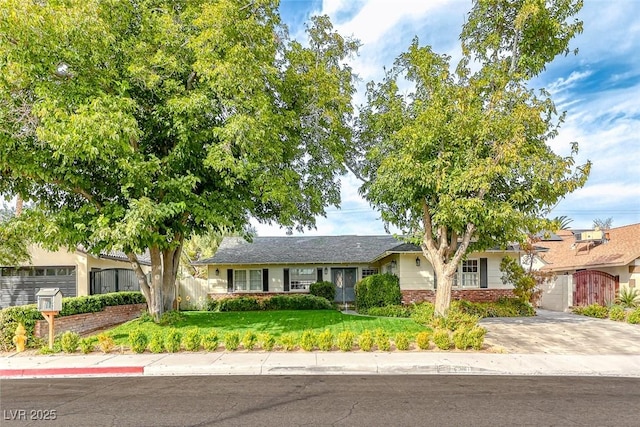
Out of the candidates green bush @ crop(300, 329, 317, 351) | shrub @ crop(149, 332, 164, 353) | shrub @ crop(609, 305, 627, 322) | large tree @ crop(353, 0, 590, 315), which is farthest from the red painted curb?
shrub @ crop(609, 305, 627, 322)

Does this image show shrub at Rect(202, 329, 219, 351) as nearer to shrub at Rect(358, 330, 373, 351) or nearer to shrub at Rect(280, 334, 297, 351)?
shrub at Rect(280, 334, 297, 351)

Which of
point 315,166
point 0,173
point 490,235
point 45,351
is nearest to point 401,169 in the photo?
point 315,166

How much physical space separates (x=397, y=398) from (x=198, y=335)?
5.84 meters

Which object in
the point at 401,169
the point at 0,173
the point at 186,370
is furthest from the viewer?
the point at 401,169

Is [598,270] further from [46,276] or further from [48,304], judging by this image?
[46,276]

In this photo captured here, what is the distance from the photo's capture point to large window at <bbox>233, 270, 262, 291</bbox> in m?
24.3

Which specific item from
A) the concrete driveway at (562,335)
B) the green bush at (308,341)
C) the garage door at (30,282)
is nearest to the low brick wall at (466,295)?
the concrete driveway at (562,335)

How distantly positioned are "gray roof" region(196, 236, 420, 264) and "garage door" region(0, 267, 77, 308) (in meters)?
7.02

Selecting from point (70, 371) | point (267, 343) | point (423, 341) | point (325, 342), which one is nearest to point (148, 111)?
point (70, 371)

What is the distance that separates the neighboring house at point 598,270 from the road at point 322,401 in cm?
1405

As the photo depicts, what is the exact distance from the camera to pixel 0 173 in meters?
12.7

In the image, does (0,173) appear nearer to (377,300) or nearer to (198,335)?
(198,335)

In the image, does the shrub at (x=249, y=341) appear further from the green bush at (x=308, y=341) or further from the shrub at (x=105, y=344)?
the shrub at (x=105, y=344)

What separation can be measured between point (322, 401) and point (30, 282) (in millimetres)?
16778
